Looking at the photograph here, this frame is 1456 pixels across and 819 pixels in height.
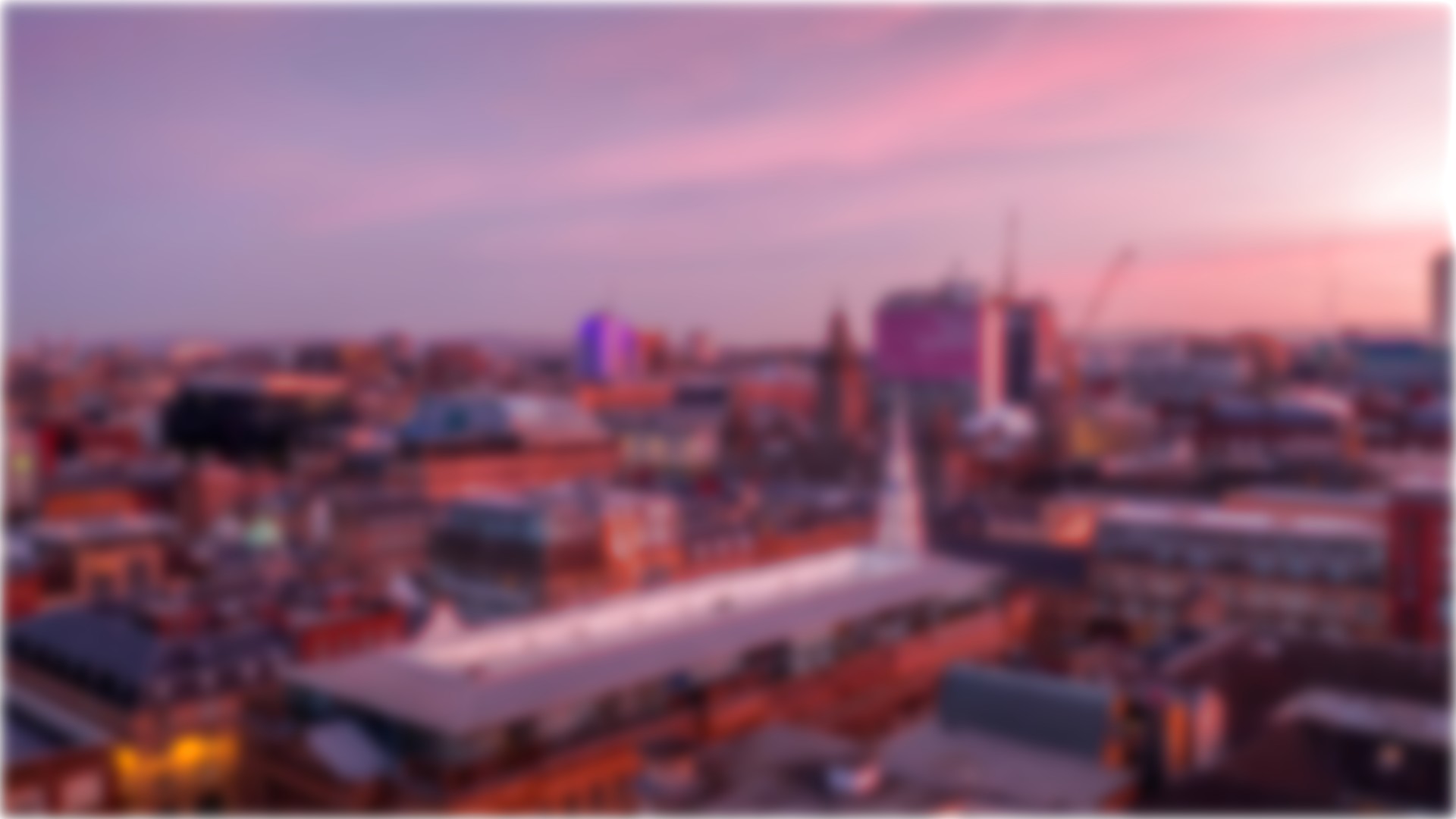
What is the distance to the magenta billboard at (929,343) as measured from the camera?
23.4 m

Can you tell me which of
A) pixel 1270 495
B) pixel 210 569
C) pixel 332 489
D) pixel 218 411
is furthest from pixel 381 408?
pixel 1270 495

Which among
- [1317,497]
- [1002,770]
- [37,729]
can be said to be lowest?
[37,729]

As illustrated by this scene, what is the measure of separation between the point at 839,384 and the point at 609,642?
535 inches

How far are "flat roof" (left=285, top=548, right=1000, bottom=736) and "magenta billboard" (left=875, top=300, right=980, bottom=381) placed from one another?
569 inches

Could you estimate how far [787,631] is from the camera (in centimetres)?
693

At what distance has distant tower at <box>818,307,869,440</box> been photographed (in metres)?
19.7

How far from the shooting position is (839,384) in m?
19.8

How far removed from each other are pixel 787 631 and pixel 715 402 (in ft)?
60.7

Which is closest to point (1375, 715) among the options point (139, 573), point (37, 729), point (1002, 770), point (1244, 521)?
point (1002, 770)

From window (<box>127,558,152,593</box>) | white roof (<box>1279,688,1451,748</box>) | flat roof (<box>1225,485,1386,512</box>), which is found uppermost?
white roof (<box>1279,688,1451,748</box>)

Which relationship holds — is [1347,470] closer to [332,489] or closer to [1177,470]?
[1177,470]

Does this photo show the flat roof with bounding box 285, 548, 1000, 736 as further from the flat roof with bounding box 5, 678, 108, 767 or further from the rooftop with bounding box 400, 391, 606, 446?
the rooftop with bounding box 400, 391, 606, 446

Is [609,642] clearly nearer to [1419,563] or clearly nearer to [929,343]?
[1419,563]

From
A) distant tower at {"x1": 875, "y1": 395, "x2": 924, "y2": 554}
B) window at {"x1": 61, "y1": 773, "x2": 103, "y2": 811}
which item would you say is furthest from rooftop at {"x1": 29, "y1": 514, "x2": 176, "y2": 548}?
distant tower at {"x1": 875, "y1": 395, "x2": 924, "y2": 554}
